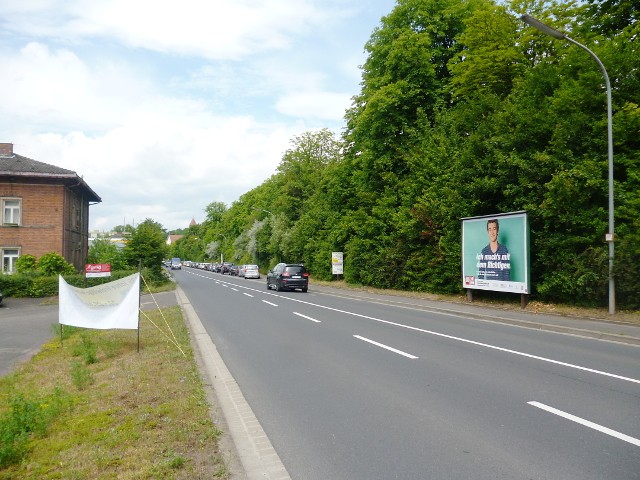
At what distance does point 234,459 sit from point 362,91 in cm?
3212

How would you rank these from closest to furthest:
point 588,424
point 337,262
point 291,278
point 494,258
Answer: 1. point 588,424
2. point 494,258
3. point 291,278
4. point 337,262

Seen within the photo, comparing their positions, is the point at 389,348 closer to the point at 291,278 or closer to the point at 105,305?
the point at 105,305

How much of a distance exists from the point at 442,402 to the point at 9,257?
3356 centimetres

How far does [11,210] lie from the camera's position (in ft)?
104

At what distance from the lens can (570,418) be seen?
5410 mm

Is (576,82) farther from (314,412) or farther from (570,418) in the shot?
(314,412)

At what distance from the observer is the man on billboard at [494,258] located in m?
17.9

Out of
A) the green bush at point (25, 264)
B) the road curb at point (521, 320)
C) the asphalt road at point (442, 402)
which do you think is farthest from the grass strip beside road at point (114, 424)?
the green bush at point (25, 264)

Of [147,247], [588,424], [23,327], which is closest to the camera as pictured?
[588,424]

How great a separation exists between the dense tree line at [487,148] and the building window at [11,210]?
2173 centimetres

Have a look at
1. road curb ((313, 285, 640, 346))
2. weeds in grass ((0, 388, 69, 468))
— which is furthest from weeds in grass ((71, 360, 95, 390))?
road curb ((313, 285, 640, 346))

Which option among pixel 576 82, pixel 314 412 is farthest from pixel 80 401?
pixel 576 82

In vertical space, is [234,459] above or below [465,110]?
below

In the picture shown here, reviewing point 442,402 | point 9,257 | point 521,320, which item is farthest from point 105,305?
point 9,257
